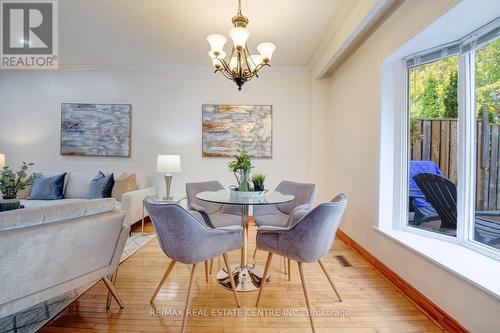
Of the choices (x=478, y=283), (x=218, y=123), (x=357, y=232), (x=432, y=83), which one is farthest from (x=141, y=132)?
(x=478, y=283)

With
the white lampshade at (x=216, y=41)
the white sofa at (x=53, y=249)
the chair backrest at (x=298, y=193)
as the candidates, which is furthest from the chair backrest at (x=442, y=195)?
the white sofa at (x=53, y=249)

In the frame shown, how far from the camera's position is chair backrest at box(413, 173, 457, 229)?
2004 millimetres

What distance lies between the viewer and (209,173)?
13.8 ft

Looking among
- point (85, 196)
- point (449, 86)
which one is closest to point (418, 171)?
point (449, 86)

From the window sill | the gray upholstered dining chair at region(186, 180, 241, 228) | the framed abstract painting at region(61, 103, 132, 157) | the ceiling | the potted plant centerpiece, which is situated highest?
the ceiling

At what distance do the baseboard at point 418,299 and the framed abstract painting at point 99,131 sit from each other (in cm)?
407

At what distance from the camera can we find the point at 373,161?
253 cm

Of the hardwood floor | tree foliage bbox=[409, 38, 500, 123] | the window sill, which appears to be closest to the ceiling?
tree foliage bbox=[409, 38, 500, 123]

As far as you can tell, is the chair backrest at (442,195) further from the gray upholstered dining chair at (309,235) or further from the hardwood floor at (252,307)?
the gray upholstered dining chair at (309,235)

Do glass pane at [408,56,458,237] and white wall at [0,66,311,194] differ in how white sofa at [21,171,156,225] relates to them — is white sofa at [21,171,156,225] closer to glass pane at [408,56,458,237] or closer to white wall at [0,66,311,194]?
white wall at [0,66,311,194]

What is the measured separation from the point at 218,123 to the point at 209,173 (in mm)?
894

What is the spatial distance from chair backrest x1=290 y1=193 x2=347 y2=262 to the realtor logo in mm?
3410

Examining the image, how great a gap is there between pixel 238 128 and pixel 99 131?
2.46 metres

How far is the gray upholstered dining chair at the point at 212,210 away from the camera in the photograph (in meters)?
2.40
